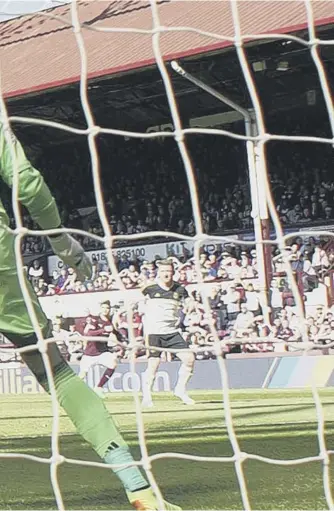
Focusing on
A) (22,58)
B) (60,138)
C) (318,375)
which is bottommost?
(318,375)

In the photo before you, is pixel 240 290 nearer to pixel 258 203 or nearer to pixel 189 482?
pixel 258 203

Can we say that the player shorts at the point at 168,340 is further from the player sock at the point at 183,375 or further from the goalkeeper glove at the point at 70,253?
the goalkeeper glove at the point at 70,253

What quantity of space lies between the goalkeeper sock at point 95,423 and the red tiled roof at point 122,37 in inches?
282

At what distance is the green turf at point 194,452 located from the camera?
11.1 feet

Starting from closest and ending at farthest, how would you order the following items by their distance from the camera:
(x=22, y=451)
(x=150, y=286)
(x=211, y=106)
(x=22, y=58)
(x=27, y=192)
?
(x=27, y=192), (x=22, y=451), (x=150, y=286), (x=22, y=58), (x=211, y=106)

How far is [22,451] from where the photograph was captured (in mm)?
5094

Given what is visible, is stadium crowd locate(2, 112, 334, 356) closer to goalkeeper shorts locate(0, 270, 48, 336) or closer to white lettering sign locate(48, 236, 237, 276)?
white lettering sign locate(48, 236, 237, 276)

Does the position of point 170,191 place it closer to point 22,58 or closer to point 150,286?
point 22,58

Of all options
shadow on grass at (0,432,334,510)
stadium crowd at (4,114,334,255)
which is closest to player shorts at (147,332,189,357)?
shadow on grass at (0,432,334,510)

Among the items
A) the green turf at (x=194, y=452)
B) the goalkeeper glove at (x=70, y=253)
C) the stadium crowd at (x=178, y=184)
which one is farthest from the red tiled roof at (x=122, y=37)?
the goalkeeper glove at (x=70, y=253)

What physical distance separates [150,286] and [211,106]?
7.80 meters

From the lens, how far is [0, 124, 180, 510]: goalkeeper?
2.69 meters

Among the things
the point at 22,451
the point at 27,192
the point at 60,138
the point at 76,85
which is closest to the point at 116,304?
the point at 76,85

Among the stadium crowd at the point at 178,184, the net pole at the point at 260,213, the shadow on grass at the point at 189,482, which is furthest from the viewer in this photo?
the stadium crowd at the point at 178,184
